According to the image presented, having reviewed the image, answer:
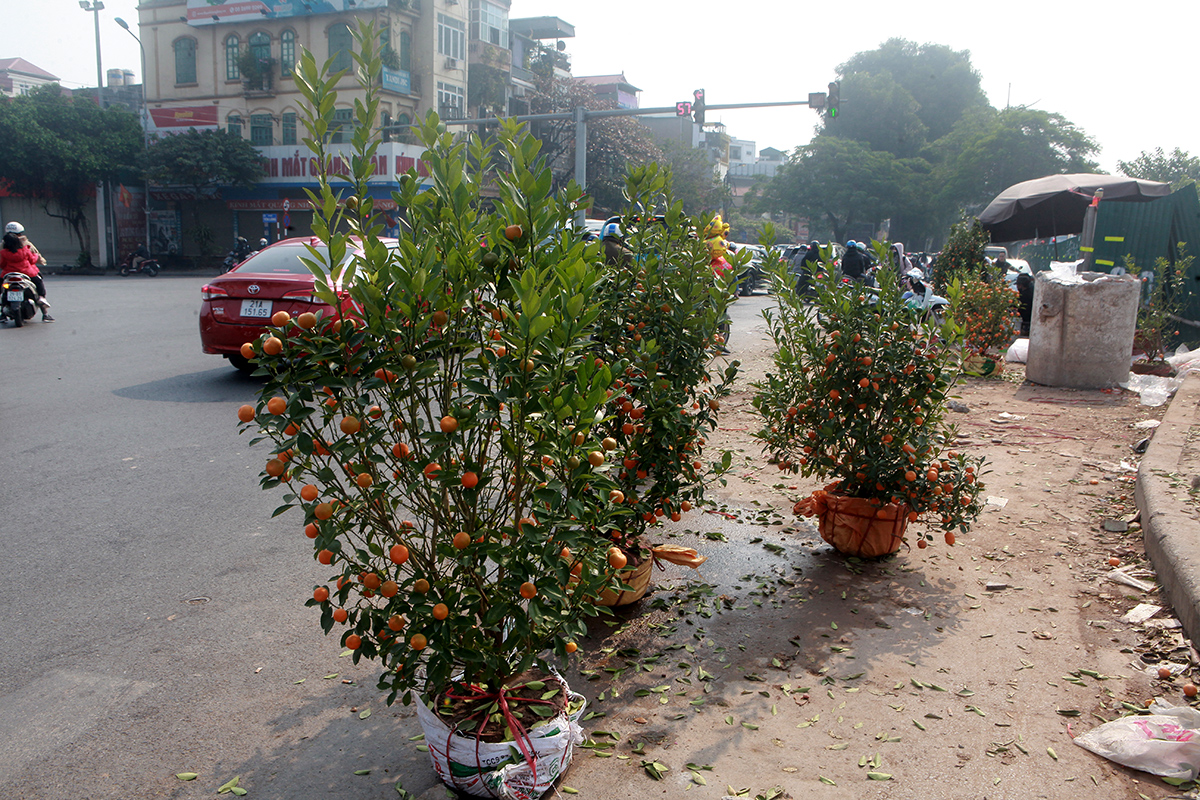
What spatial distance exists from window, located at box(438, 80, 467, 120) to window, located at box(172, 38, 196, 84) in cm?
1127

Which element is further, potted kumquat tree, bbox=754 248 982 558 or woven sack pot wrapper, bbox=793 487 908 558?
woven sack pot wrapper, bbox=793 487 908 558

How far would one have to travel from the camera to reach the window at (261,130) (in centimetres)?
3663

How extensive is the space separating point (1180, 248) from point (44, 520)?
13104 mm

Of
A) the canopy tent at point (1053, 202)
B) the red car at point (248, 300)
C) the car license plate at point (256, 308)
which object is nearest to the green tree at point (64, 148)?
the red car at point (248, 300)

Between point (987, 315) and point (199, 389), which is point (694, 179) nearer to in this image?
point (987, 315)

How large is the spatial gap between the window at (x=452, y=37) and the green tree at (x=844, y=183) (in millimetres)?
25081

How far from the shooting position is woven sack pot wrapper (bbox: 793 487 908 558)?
13.3 ft

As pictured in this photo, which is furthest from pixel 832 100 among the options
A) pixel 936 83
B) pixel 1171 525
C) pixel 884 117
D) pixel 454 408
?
pixel 936 83

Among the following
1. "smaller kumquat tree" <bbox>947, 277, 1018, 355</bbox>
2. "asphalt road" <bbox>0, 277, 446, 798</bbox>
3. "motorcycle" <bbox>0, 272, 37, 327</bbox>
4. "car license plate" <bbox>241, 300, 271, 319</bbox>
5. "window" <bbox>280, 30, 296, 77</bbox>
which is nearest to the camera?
"asphalt road" <bbox>0, 277, 446, 798</bbox>

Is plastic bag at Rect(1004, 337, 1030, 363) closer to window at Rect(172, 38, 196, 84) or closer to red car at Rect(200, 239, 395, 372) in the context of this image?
red car at Rect(200, 239, 395, 372)

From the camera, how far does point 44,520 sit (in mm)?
4645

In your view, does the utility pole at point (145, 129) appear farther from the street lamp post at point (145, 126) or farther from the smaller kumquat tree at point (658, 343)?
the smaller kumquat tree at point (658, 343)

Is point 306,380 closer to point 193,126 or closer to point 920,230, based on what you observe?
point 193,126

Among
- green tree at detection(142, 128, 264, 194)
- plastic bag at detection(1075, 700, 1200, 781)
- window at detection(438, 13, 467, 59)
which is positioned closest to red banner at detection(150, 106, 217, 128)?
green tree at detection(142, 128, 264, 194)
